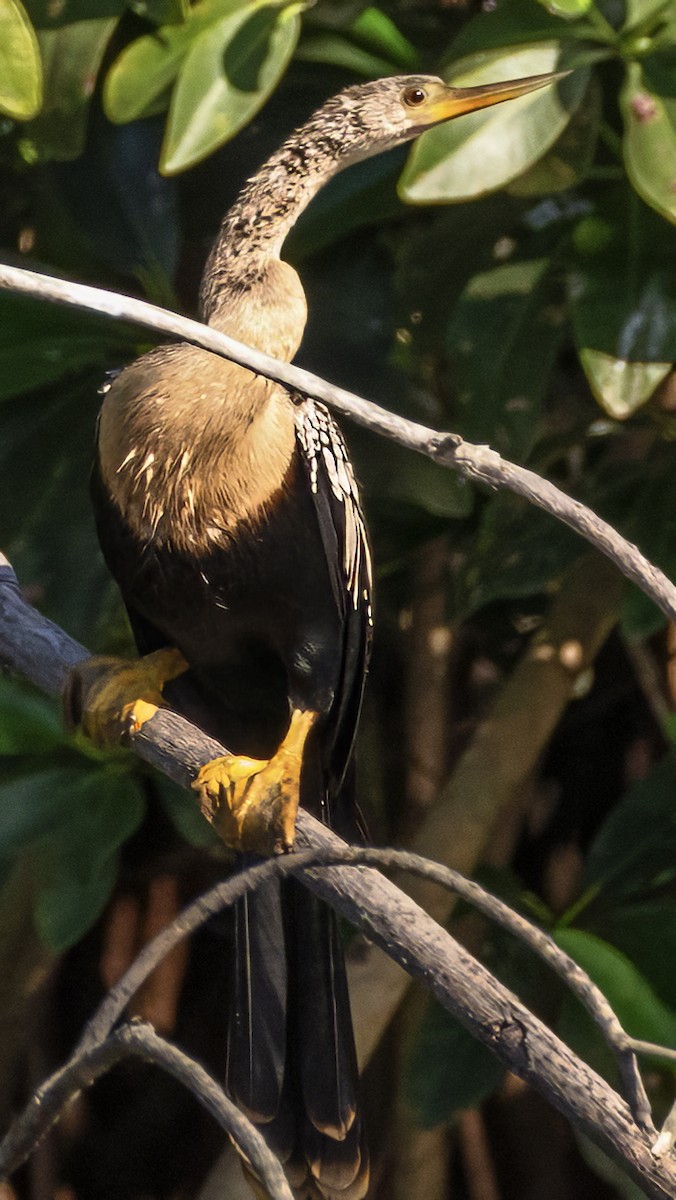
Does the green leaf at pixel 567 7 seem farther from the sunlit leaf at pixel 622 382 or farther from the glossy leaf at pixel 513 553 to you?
the glossy leaf at pixel 513 553

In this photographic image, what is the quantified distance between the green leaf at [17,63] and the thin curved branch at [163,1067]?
76 cm

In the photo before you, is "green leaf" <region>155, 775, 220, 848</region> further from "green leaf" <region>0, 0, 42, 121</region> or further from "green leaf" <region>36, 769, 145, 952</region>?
"green leaf" <region>0, 0, 42, 121</region>

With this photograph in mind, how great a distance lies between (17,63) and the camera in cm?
115

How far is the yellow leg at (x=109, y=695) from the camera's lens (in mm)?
1202

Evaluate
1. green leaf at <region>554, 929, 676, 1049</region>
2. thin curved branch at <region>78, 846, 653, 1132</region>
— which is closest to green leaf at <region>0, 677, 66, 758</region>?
green leaf at <region>554, 929, 676, 1049</region>

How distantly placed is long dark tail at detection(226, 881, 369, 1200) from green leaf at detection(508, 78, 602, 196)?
655mm

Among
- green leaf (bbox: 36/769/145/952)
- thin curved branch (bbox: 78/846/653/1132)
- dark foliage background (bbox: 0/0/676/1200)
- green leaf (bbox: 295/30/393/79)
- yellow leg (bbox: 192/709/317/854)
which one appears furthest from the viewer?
green leaf (bbox: 36/769/145/952)

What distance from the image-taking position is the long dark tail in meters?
1.18

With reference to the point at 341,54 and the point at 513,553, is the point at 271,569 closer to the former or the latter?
the point at 513,553

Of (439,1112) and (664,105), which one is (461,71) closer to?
(664,105)

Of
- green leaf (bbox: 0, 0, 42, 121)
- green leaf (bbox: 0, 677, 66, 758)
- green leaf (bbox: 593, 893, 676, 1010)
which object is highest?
green leaf (bbox: 0, 0, 42, 121)

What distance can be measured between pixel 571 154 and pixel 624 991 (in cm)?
73

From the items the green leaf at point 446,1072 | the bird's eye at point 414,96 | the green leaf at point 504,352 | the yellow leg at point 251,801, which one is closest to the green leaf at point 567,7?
the bird's eye at point 414,96

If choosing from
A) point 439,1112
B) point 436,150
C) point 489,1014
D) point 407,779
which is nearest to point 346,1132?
point 439,1112
